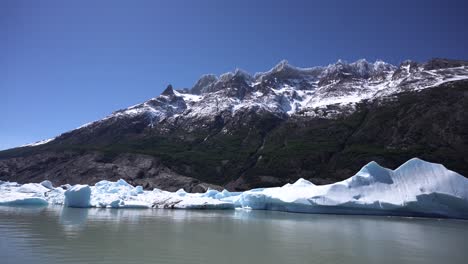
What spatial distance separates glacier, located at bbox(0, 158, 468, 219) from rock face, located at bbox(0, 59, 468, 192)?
74.2ft

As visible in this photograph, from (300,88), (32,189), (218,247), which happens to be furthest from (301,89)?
(218,247)

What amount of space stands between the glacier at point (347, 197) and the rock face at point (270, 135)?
22.6 meters

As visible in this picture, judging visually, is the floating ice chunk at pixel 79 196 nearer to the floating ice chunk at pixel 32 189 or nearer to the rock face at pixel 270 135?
the floating ice chunk at pixel 32 189

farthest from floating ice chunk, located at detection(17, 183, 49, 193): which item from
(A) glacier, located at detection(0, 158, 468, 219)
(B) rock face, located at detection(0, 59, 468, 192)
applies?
(B) rock face, located at detection(0, 59, 468, 192)

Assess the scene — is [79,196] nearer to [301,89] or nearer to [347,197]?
→ [347,197]

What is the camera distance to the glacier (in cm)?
3011

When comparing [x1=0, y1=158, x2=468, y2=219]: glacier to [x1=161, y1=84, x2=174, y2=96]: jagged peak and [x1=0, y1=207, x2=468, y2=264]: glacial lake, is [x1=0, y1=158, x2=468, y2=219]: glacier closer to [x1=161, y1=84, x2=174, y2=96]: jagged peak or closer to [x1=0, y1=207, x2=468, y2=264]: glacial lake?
[x1=0, y1=207, x2=468, y2=264]: glacial lake

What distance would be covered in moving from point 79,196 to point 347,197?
96.9 feet

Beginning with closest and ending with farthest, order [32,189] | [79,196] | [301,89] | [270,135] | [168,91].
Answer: [79,196] → [32,189] → [270,135] → [301,89] → [168,91]

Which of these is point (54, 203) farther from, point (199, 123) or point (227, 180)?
point (199, 123)

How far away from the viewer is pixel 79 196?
127ft

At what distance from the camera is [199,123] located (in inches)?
4902

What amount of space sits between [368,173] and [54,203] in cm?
3968

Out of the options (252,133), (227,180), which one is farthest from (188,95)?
(227,180)
